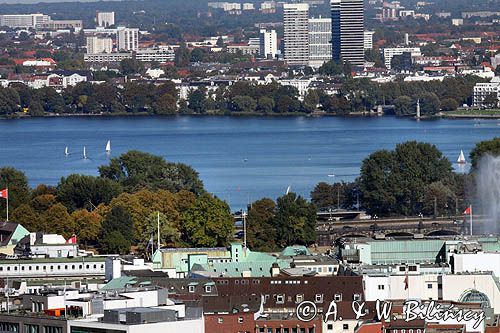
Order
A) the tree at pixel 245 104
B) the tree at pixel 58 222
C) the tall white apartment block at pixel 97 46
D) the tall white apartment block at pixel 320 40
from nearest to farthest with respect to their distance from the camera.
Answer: the tree at pixel 58 222 < the tree at pixel 245 104 < the tall white apartment block at pixel 320 40 < the tall white apartment block at pixel 97 46

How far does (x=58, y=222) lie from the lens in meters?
32.0

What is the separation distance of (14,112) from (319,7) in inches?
3571

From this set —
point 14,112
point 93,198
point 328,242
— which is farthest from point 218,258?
point 14,112

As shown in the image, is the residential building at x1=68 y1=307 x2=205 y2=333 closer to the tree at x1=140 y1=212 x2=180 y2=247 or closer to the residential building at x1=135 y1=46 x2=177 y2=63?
the tree at x1=140 y1=212 x2=180 y2=247

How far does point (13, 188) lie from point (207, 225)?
5.88 meters

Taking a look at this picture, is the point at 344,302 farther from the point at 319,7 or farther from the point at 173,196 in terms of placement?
the point at 319,7

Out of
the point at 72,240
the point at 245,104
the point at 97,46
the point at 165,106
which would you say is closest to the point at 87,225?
the point at 72,240

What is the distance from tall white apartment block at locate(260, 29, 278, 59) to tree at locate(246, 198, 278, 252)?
91.9 metres

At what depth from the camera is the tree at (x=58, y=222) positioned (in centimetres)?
3168

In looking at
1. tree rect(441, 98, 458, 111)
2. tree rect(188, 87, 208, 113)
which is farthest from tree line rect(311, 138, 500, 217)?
tree rect(188, 87, 208, 113)

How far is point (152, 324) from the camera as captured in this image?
48.4 ft

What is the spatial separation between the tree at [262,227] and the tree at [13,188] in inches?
151

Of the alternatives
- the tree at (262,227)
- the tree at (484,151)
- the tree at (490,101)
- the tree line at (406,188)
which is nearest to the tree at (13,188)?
the tree at (262,227)

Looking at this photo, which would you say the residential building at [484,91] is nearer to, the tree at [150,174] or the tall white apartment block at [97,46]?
the tall white apartment block at [97,46]
